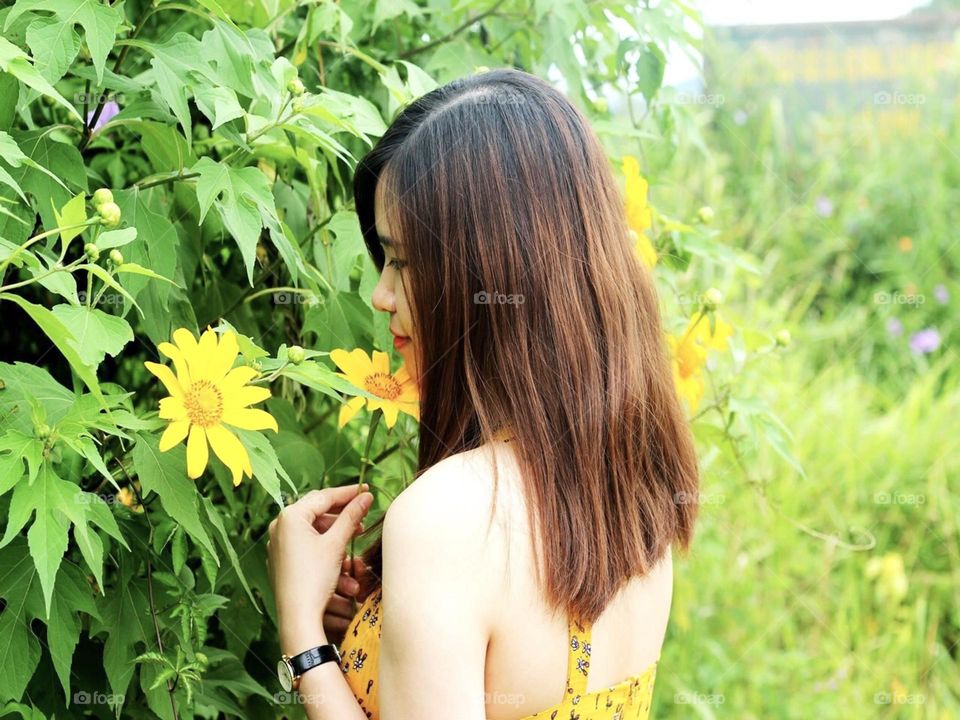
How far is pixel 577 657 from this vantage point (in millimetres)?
1183

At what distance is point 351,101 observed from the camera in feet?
4.14

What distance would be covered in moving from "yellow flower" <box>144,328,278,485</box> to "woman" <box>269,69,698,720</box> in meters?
0.17

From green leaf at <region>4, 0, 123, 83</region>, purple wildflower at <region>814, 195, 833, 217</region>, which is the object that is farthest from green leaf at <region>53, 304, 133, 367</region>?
purple wildflower at <region>814, 195, 833, 217</region>

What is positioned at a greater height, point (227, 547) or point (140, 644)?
point (227, 547)

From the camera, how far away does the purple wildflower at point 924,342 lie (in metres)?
3.77

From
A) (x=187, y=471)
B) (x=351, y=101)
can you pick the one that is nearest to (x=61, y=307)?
(x=187, y=471)

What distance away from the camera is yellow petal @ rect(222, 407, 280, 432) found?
107cm

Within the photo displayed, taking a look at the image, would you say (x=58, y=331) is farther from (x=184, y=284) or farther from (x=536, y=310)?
(x=536, y=310)

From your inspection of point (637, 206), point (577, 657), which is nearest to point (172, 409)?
point (577, 657)

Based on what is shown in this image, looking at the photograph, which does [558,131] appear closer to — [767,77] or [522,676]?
[522,676]

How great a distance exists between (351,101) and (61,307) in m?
0.43

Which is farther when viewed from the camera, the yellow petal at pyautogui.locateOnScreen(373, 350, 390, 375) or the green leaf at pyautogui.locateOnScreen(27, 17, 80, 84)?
the yellow petal at pyautogui.locateOnScreen(373, 350, 390, 375)

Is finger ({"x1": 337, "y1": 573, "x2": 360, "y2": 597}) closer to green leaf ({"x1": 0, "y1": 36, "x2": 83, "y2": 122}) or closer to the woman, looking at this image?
the woman

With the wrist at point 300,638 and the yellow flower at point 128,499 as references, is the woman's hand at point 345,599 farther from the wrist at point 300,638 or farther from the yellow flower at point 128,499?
the yellow flower at point 128,499
